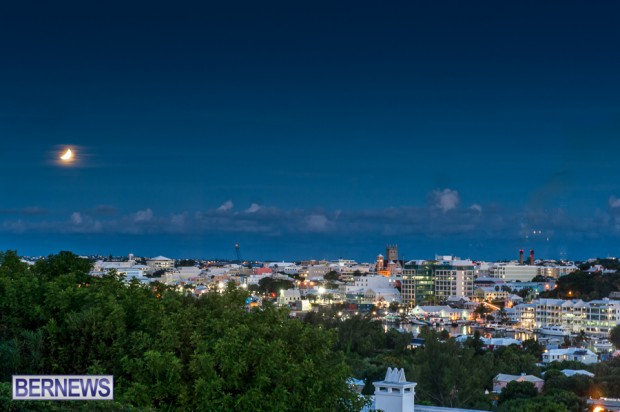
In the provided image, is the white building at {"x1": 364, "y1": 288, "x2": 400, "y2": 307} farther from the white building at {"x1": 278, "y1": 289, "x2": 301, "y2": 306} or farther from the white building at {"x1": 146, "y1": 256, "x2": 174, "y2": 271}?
the white building at {"x1": 146, "y1": 256, "x2": 174, "y2": 271}

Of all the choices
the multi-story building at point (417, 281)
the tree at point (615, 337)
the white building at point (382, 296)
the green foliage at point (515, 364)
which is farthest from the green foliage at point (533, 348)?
the multi-story building at point (417, 281)

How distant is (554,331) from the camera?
4297 cm

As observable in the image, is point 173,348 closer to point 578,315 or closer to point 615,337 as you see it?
point 615,337

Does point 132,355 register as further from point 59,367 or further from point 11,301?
point 11,301

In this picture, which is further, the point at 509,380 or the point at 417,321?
the point at 417,321

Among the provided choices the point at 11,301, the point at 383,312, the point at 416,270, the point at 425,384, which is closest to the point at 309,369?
the point at 11,301

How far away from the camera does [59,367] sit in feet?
21.9

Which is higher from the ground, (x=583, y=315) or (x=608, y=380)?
(x=583, y=315)

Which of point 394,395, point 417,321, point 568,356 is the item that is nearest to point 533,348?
point 568,356

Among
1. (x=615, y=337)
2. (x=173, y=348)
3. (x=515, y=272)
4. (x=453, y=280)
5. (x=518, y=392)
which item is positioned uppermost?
(x=515, y=272)

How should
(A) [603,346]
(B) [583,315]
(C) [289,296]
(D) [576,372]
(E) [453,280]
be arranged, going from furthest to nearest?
(E) [453,280], (C) [289,296], (B) [583,315], (A) [603,346], (D) [576,372]

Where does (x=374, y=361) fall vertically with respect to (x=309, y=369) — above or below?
below

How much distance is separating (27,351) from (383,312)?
1989 inches

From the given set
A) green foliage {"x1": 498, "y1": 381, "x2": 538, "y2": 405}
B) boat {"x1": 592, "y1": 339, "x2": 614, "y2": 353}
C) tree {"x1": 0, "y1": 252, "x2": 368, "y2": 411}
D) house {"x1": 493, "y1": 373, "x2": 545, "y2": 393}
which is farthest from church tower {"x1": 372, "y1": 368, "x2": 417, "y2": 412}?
boat {"x1": 592, "y1": 339, "x2": 614, "y2": 353}
